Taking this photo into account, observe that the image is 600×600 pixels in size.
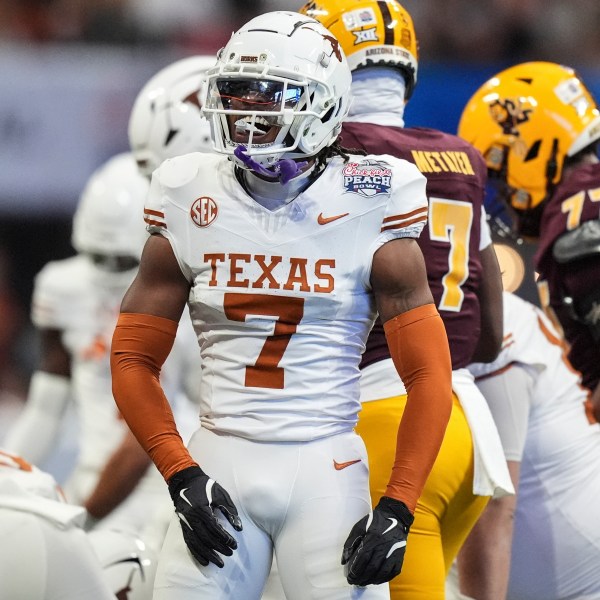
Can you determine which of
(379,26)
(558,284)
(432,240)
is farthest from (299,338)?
(558,284)

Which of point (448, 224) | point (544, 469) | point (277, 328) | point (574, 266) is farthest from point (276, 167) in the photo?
point (544, 469)

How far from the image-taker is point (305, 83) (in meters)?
2.46

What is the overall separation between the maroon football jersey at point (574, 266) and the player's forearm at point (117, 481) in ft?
3.88

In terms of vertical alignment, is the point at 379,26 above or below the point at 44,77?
above

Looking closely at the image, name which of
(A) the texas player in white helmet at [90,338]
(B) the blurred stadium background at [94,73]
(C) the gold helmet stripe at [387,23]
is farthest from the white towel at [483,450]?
(B) the blurred stadium background at [94,73]

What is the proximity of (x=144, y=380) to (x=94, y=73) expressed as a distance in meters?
5.29

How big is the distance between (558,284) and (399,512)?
144 cm

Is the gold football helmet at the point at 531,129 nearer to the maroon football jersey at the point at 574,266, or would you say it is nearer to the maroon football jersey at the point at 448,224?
the maroon football jersey at the point at 574,266

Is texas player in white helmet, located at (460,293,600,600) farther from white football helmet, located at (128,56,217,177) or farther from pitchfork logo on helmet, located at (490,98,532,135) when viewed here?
white football helmet, located at (128,56,217,177)

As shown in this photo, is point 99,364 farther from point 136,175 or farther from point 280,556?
point 280,556

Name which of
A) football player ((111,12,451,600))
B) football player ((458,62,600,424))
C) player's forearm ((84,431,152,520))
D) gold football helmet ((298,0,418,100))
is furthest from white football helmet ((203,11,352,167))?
player's forearm ((84,431,152,520))

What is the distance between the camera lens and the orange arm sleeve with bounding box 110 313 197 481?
2.46 m

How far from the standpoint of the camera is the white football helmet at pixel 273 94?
245 centimetres

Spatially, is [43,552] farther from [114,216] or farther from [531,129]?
[114,216]
